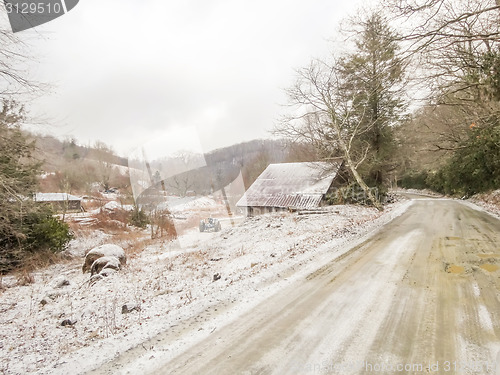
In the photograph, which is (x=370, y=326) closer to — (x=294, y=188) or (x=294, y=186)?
(x=294, y=188)

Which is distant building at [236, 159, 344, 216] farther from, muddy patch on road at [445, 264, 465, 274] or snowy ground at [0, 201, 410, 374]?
muddy patch on road at [445, 264, 465, 274]

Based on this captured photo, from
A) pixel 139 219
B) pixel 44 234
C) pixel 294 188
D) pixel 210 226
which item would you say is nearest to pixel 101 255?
pixel 44 234

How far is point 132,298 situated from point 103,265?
453 centimetres

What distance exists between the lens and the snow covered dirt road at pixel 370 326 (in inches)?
99.7

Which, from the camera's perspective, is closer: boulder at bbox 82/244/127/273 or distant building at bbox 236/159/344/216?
boulder at bbox 82/244/127/273

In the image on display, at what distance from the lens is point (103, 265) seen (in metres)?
10.3

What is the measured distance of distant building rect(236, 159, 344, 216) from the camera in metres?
20.1

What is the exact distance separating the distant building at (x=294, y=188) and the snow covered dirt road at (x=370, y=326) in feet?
47.5

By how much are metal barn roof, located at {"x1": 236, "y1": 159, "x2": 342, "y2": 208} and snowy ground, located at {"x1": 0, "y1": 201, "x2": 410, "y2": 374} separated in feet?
23.5

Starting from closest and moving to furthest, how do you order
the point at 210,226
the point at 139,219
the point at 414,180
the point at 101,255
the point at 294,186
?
the point at 101,255
the point at 294,186
the point at 210,226
the point at 139,219
the point at 414,180

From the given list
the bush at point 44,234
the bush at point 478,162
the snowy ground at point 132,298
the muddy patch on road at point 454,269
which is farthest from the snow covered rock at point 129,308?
the bush at point 478,162

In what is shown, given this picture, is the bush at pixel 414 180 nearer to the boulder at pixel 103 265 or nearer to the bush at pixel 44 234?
the boulder at pixel 103 265

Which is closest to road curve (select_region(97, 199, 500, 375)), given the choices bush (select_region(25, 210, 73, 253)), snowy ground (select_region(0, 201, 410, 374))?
snowy ground (select_region(0, 201, 410, 374))

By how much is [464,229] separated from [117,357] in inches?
420
